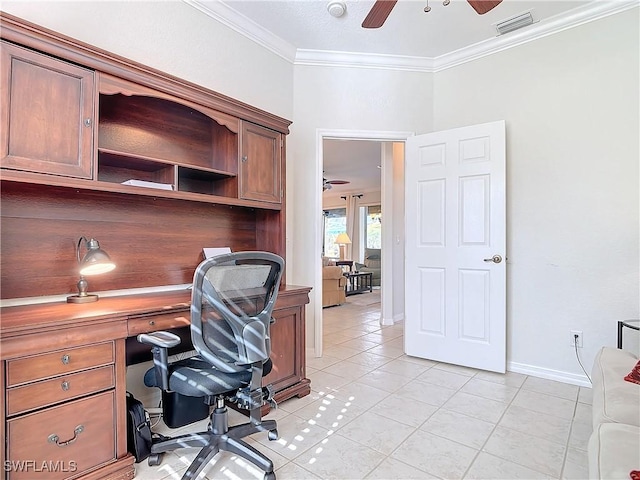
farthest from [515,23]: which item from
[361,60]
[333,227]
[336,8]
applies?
[333,227]

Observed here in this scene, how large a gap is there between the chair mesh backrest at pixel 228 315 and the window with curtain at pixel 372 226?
827 cm

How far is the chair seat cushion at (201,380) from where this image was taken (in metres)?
1.59

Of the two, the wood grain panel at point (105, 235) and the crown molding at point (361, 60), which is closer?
the wood grain panel at point (105, 235)

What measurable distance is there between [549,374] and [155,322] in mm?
3016

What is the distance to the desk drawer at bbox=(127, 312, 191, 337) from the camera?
5.53ft

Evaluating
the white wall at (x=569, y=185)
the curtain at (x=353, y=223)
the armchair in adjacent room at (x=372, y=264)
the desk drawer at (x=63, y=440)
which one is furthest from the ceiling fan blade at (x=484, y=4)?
the curtain at (x=353, y=223)

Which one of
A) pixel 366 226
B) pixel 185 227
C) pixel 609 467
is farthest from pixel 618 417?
pixel 366 226

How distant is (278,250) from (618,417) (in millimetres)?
2138

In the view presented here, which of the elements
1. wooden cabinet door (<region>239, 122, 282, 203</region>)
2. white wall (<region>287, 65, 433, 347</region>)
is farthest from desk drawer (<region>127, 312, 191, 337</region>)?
white wall (<region>287, 65, 433, 347</region>)

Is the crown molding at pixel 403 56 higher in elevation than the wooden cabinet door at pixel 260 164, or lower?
higher

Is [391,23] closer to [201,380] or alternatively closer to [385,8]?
[385,8]

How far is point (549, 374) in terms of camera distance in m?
2.91

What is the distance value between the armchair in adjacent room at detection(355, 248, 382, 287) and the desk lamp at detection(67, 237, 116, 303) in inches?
285

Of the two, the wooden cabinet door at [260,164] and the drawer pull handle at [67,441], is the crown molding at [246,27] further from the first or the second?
the drawer pull handle at [67,441]
